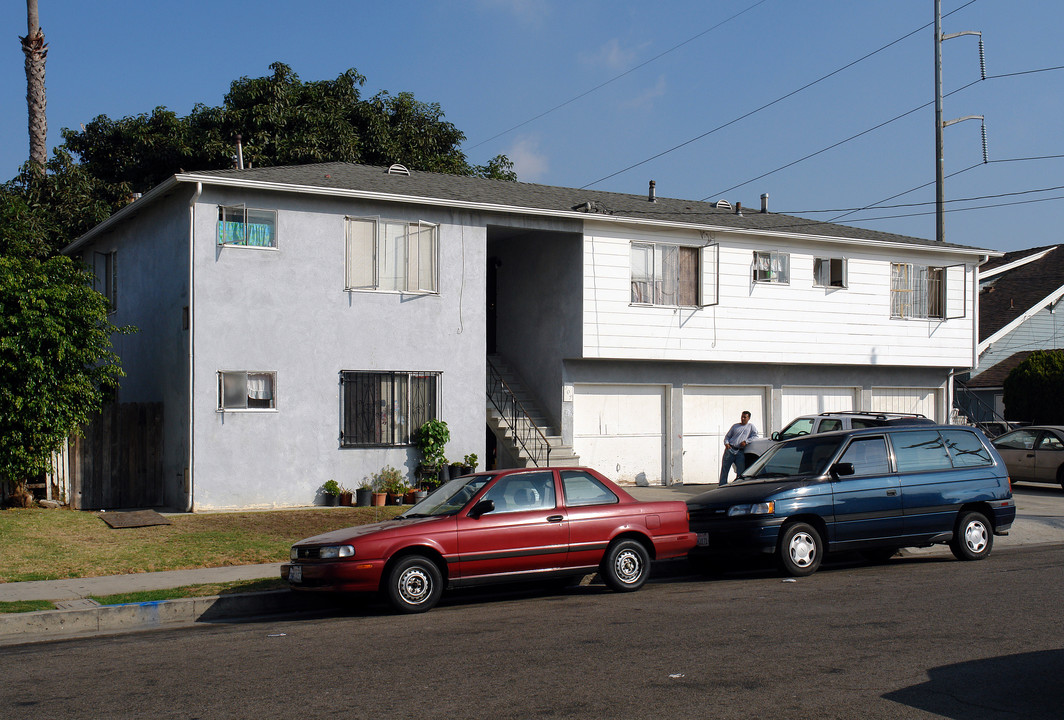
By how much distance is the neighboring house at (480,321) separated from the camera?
1778 centimetres

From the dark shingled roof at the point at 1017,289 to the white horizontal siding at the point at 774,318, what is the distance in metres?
10.7

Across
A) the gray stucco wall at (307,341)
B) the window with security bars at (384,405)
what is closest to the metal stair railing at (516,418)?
the gray stucco wall at (307,341)

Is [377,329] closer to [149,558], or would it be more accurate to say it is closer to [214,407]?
→ [214,407]

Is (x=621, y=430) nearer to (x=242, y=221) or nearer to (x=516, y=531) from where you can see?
(x=242, y=221)

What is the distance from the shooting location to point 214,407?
1745cm

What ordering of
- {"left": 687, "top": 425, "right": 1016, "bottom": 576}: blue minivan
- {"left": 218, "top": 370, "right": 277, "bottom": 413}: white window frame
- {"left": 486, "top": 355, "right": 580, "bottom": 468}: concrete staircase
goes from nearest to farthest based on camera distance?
1. {"left": 687, "top": 425, "right": 1016, "bottom": 576}: blue minivan
2. {"left": 218, "top": 370, "right": 277, "bottom": 413}: white window frame
3. {"left": 486, "top": 355, "right": 580, "bottom": 468}: concrete staircase

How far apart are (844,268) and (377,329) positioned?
472 inches

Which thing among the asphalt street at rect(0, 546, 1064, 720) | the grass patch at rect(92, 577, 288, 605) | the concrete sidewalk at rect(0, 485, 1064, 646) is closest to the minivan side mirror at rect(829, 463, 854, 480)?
the asphalt street at rect(0, 546, 1064, 720)

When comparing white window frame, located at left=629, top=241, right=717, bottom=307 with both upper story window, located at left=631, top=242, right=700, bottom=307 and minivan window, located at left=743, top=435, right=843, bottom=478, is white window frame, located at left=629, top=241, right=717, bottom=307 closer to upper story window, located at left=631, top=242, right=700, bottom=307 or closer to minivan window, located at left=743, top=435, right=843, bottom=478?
upper story window, located at left=631, top=242, right=700, bottom=307

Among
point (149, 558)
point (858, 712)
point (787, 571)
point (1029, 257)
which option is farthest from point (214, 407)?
point (1029, 257)

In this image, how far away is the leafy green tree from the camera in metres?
32.7

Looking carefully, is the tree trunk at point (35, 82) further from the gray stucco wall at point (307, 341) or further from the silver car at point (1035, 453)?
the silver car at point (1035, 453)

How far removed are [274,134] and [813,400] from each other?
19651 millimetres

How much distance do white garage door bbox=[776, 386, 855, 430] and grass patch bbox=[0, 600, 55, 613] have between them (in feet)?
57.9
